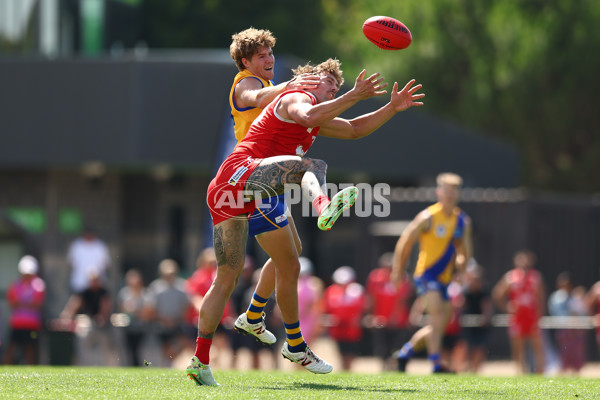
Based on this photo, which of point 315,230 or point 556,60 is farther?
point 556,60

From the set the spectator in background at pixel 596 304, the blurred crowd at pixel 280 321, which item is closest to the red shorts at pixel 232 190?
the blurred crowd at pixel 280 321

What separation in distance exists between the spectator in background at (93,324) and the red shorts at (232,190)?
7441 mm

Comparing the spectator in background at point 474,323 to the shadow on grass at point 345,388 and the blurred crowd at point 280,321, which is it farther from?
the shadow on grass at point 345,388

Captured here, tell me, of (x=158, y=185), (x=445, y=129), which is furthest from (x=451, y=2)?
(x=158, y=185)

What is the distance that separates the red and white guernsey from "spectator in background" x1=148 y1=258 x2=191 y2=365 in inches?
288

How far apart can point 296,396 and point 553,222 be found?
1435 cm

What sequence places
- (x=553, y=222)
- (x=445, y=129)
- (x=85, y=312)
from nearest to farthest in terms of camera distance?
(x=85, y=312), (x=553, y=222), (x=445, y=129)

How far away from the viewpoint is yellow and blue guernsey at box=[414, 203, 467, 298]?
10.8 metres

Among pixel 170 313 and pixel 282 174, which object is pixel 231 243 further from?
pixel 170 313

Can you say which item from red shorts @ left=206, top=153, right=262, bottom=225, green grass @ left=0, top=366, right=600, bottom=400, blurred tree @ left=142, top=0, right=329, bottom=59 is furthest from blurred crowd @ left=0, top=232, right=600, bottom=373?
blurred tree @ left=142, top=0, right=329, bottom=59

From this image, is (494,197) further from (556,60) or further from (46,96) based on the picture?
(556,60)

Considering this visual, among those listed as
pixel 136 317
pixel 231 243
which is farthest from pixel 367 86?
pixel 136 317

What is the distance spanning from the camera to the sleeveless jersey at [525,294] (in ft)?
51.8

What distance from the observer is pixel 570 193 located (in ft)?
105
